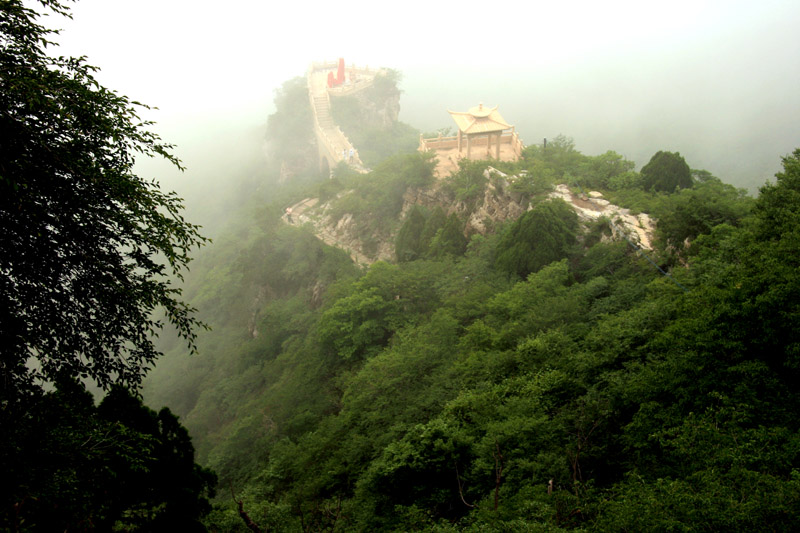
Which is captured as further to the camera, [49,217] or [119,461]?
[119,461]

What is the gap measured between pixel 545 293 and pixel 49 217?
13005 mm

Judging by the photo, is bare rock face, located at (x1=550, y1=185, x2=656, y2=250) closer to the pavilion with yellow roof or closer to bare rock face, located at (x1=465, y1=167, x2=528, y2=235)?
bare rock face, located at (x1=465, y1=167, x2=528, y2=235)

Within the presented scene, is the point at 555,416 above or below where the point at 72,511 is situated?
below

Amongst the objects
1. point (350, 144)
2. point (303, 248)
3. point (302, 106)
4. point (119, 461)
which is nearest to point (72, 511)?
point (119, 461)

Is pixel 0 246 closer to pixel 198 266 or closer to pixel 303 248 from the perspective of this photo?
pixel 303 248

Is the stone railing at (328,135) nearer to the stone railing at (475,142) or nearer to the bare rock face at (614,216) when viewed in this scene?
the stone railing at (475,142)

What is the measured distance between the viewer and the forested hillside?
6.66 metres

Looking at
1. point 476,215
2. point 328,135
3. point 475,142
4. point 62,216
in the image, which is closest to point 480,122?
point 475,142

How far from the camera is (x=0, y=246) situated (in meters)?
5.56

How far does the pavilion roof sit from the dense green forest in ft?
28.9

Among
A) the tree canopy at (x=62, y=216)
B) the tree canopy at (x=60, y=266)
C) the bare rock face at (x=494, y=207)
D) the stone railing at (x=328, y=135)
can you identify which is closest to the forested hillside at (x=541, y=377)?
the bare rock face at (x=494, y=207)

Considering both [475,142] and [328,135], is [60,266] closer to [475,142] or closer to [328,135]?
[475,142]

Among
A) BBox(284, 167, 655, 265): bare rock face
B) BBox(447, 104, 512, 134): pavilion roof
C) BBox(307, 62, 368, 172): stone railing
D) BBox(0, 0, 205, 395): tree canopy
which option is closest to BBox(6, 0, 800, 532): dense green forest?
BBox(0, 0, 205, 395): tree canopy

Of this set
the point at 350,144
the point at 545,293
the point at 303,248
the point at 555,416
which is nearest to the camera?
the point at 555,416
